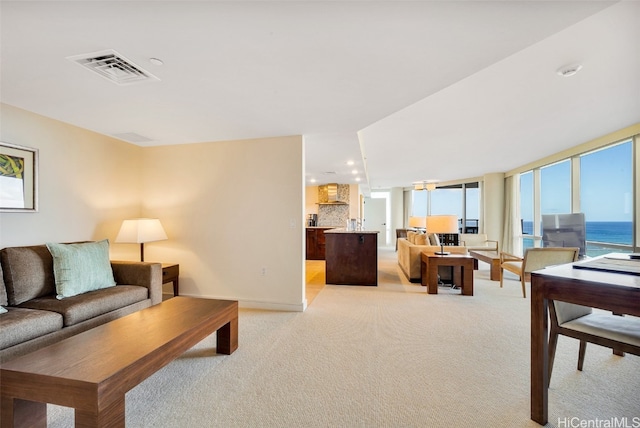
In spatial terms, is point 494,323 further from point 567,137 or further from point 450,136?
point 567,137

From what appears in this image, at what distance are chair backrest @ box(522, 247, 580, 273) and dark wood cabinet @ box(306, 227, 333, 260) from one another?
14.4 feet

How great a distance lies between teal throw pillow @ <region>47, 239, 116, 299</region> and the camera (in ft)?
7.89

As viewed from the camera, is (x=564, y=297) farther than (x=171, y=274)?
No

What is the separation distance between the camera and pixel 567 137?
420 cm

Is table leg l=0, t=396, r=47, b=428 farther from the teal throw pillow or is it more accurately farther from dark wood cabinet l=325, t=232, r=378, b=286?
dark wood cabinet l=325, t=232, r=378, b=286

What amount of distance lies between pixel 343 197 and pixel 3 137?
255 inches

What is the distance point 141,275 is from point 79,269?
20.4 inches

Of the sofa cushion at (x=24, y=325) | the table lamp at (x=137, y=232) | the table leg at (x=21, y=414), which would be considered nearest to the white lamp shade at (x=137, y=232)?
the table lamp at (x=137, y=232)

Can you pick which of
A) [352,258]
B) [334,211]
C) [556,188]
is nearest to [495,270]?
[556,188]

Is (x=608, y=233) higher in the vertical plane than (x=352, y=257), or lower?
higher

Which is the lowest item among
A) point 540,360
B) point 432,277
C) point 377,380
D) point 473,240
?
point 377,380

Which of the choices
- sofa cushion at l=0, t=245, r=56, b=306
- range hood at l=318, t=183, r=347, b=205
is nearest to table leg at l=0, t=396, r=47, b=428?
sofa cushion at l=0, t=245, r=56, b=306

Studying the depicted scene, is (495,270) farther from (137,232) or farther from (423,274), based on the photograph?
(137,232)

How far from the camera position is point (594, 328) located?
1.57m
